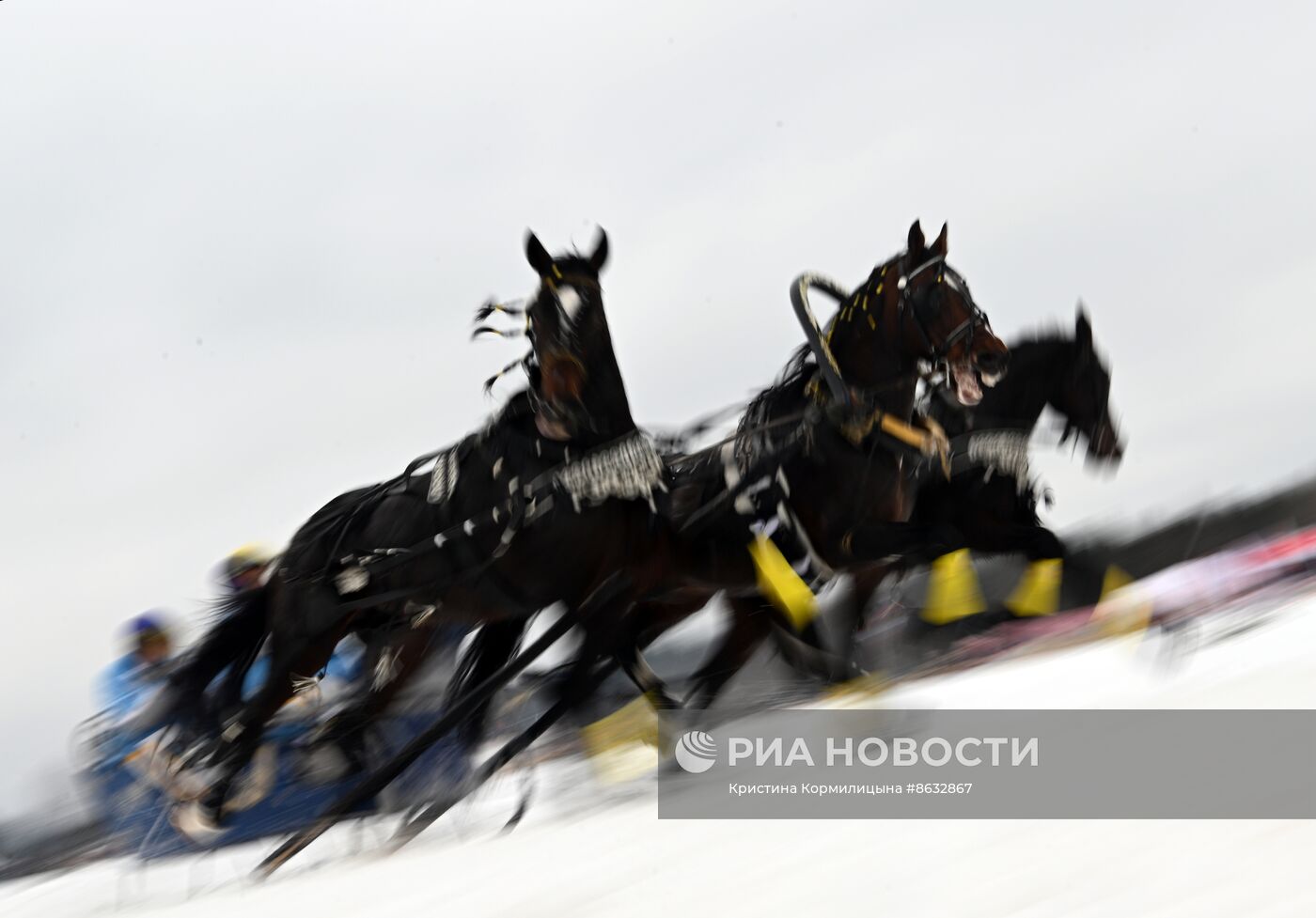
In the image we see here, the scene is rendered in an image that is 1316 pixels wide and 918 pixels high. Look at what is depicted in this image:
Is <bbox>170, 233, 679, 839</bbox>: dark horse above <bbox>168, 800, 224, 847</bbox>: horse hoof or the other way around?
above

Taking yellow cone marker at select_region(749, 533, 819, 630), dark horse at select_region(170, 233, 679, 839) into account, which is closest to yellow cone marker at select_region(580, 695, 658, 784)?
dark horse at select_region(170, 233, 679, 839)

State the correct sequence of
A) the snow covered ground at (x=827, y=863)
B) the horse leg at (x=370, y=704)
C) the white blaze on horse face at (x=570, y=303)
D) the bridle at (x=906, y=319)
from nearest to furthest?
the snow covered ground at (x=827, y=863) → the white blaze on horse face at (x=570, y=303) → the bridle at (x=906, y=319) → the horse leg at (x=370, y=704)

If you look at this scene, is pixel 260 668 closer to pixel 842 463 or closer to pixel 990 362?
pixel 842 463

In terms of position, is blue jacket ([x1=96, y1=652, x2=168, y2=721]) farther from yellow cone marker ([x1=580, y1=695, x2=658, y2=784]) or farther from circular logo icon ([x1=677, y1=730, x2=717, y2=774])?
circular logo icon ([x1=677, y1=730, x2=717, y2=774])

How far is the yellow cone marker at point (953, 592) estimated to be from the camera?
20.2ft

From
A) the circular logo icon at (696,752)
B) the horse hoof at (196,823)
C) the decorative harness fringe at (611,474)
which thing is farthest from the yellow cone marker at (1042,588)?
the horse hoof at (196,823)

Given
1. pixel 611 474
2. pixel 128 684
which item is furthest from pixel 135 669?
pixel 611 474

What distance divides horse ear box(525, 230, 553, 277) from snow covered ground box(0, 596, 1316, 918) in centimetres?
173

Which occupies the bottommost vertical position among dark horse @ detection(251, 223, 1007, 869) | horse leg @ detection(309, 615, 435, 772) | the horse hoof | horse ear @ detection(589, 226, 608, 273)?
the horse hoof

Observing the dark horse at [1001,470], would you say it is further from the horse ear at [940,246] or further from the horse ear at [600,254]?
the horse ear at [600,254]

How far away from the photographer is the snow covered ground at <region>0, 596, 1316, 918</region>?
8.21 ft

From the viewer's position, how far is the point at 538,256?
15.3 ft

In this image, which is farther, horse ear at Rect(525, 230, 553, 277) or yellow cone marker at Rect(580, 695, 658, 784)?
yellow cone marker at Rect(580, 695, 658, 784)

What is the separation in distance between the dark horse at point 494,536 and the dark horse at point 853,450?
1.13 ft
